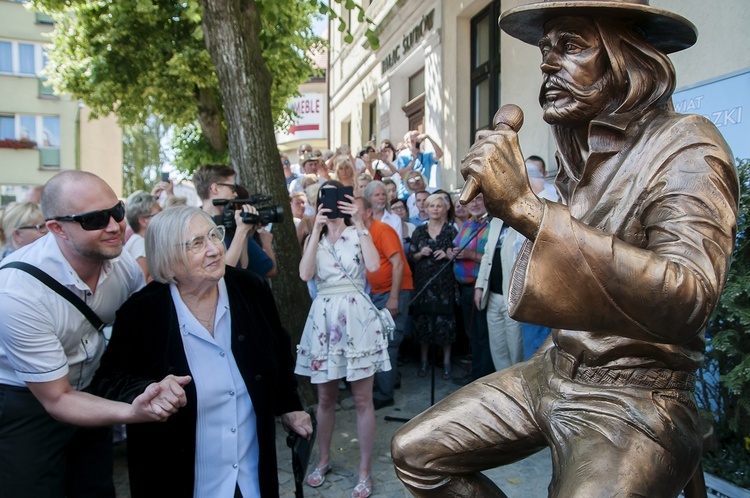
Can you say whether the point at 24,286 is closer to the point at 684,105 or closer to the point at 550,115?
the point at 550,115

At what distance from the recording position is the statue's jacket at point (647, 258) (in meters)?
1.37

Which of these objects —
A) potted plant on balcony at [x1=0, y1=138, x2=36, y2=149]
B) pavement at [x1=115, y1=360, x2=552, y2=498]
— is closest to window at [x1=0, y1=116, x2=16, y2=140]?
potted plant on balcony at [x1=0, y1=138, x2=36, y2=149]

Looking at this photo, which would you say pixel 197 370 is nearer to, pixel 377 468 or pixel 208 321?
pixel 208 321

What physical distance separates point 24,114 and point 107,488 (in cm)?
2872

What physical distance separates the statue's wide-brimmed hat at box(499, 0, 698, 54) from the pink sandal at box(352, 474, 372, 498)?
3.06m

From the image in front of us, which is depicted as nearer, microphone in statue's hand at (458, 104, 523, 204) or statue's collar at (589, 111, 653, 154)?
microphone in statue's hand at (458, 104, 523, 204)

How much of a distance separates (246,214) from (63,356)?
73.3 inches

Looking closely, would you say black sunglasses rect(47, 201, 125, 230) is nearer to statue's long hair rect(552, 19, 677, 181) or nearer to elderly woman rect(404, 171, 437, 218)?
statue's long hair rect(552, 19, 677, 181)

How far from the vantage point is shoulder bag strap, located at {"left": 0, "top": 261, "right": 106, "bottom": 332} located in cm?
249

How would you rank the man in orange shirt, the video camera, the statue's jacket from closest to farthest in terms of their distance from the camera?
the statue's jacket, the video camera, the man in orange shirt

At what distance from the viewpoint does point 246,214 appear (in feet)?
13.6

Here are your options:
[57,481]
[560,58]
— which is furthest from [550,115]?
[57,481]

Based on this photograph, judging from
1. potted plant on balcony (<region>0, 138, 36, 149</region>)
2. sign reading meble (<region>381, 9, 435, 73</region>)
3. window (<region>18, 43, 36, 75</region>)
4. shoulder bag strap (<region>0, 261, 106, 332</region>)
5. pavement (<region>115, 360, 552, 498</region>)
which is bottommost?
pavement (<region>115, 360, 552, 498</region>)

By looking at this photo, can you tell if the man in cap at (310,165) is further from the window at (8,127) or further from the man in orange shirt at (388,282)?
the window at (8,127)
